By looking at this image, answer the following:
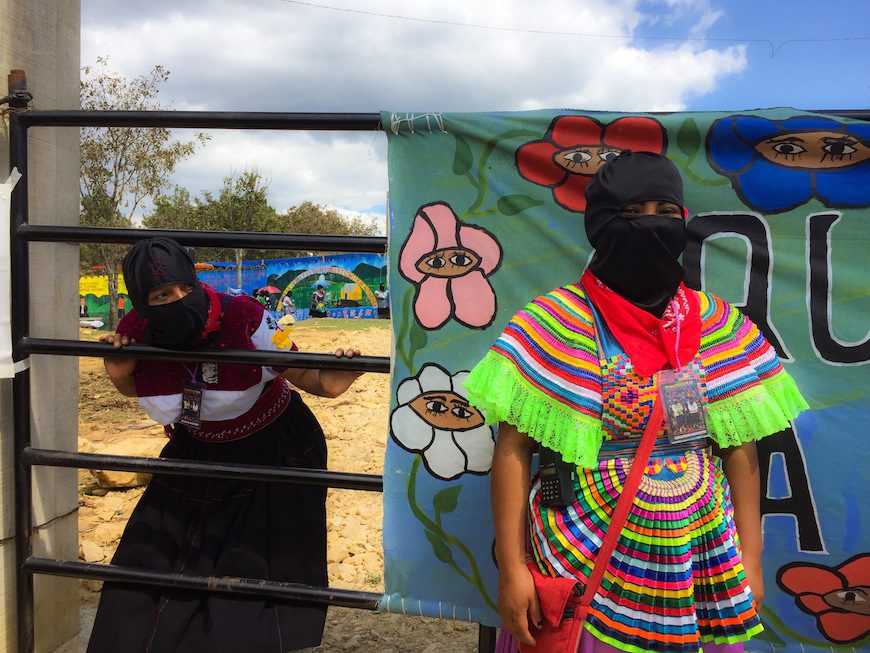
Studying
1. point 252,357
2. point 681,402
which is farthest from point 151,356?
point 681,402

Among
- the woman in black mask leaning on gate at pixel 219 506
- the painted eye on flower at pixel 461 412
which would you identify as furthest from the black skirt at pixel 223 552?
the painted eye on flower at pixel 461 412

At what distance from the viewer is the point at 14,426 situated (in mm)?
2381

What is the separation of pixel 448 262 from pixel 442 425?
19.3 inches

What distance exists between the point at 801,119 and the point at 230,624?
2.27 m

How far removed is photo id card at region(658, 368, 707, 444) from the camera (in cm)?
146

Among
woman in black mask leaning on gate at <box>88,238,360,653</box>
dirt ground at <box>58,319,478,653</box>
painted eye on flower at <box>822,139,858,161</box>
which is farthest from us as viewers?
dirt ground at <box>58,319,478,653</box>

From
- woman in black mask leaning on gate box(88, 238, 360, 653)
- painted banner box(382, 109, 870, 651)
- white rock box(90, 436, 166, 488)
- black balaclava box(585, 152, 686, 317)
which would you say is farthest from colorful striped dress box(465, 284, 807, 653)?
white rock box(90, 436, 166, 488)

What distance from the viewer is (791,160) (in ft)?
6.41

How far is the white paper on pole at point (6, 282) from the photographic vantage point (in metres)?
2.29

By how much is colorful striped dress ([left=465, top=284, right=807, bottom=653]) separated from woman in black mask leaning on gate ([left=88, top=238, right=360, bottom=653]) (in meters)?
0.77

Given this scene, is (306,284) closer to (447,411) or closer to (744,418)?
(447,411)

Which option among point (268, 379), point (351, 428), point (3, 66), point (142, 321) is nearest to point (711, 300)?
point (268, 379)

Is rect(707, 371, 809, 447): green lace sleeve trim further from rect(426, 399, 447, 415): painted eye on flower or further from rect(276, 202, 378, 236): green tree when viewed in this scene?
rect(276, 202, 378, 236): green tree

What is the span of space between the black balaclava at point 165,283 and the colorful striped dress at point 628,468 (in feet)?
3.17
